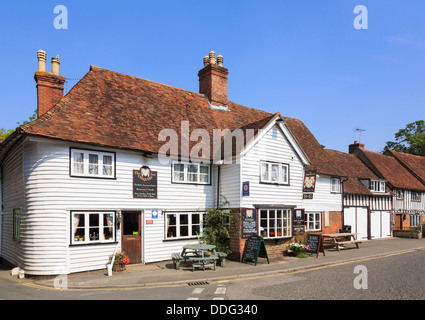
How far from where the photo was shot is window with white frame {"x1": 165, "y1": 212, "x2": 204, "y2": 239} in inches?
584

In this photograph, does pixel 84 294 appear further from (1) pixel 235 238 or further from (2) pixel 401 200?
(2) pixel 401 200

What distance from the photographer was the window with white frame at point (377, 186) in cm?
2730

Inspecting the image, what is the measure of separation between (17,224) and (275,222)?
11636 mm

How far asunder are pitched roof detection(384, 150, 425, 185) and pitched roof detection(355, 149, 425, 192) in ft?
1.62

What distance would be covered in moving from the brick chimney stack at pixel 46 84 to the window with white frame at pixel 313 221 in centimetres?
1570

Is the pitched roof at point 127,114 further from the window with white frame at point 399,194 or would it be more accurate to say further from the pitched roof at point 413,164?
the pitched roof at point 413,164

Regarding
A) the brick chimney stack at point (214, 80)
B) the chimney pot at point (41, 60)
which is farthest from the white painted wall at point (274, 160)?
the chimney pot at point (41, 60)

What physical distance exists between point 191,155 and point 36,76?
8.05 m

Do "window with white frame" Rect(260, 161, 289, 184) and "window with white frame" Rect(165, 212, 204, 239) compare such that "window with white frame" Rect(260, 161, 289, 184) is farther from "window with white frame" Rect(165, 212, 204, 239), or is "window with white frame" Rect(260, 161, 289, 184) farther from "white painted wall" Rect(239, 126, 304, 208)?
"window with white frame" Rect(165, 212, 204, 239)

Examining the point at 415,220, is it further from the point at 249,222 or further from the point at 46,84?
the point at 46,84

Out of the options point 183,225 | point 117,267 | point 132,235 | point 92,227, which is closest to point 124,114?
point 92,227

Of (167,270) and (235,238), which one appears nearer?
(167,270)

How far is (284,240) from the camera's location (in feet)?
54.4
